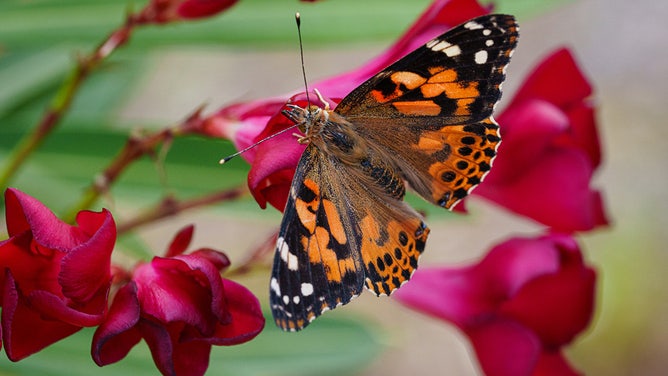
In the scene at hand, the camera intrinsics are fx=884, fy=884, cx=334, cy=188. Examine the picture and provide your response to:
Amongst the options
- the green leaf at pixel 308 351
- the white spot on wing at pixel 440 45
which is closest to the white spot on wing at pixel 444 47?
the white spot on wing at pixel 440 45

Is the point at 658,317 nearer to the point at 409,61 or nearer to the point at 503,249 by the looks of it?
the point at 503,249

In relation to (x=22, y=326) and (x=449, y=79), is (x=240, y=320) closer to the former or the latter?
(x=22, y=326)

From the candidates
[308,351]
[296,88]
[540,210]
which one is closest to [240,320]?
[540,210]

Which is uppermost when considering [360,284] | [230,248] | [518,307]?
[360,284]

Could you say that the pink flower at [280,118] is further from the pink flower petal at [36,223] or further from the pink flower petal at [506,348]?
the pink flower petal at [506,348]

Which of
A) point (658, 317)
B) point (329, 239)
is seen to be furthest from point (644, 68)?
point (329, 239)

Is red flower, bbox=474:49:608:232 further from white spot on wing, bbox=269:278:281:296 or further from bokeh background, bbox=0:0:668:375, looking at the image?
white spot on wing, bbox=269:278:281:296

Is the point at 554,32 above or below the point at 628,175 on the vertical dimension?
above
